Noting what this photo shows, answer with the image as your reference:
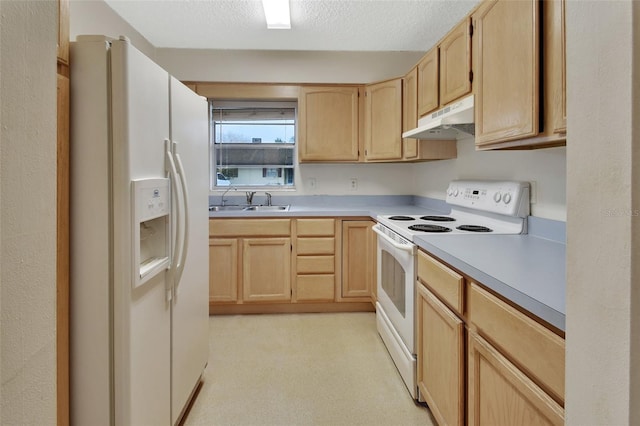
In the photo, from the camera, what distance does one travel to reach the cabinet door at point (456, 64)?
1825 millimetres

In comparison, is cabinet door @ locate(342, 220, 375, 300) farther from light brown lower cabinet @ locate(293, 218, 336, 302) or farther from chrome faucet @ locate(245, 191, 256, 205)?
chrome faucet @ locate(245, 191, 256, 205)

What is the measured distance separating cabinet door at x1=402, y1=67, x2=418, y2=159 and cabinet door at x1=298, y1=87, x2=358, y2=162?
0.50 m

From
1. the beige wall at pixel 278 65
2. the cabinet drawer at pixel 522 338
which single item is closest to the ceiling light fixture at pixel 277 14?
the beige wall at pixel 278 65

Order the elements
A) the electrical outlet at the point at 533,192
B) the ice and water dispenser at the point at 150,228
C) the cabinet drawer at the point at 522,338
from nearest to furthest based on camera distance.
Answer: the cabinet drawer at the point at 522,338 < the ice and water dispenser at the point at 150,228 < the electrical outlet at the point at 533,192

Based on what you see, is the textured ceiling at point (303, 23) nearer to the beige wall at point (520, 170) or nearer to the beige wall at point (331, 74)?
the beige wall at point (331, 74)

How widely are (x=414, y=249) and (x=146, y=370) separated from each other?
1257 mm

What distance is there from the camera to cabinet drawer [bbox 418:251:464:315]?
125 centimetres

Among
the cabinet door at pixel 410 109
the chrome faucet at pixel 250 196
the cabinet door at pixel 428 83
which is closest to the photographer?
the cabinet door at pixel 428 83

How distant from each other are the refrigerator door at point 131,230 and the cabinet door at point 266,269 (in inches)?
62.9

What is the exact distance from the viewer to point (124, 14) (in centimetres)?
257
